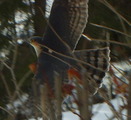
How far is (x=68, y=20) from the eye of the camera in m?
3.28

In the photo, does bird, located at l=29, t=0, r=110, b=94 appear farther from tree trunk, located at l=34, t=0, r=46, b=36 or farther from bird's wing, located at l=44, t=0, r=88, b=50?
tree trunk, located at l=34, t=0, r=46, b=36

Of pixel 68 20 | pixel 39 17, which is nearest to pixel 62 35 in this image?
pixel 68 20

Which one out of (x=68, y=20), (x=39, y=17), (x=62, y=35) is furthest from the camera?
(x=39, y=17)

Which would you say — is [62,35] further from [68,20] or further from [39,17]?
[39,17]

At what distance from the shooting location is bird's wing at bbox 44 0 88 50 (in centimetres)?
316

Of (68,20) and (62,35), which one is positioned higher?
(68,20)

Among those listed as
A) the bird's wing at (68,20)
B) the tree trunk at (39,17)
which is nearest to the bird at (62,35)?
the bird's wing at (68,20)

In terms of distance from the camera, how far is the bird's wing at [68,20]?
3162 mm

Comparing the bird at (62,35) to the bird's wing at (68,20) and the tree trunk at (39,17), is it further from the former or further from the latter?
the tree trunk at (39,17)

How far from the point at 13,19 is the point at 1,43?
0.76ft

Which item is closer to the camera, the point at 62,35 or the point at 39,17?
the point at 62,35

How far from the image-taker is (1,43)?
13.6 feet

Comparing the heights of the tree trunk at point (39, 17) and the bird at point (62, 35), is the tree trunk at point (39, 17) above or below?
above

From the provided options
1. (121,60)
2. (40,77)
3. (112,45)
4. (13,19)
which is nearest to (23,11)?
(13,19)
